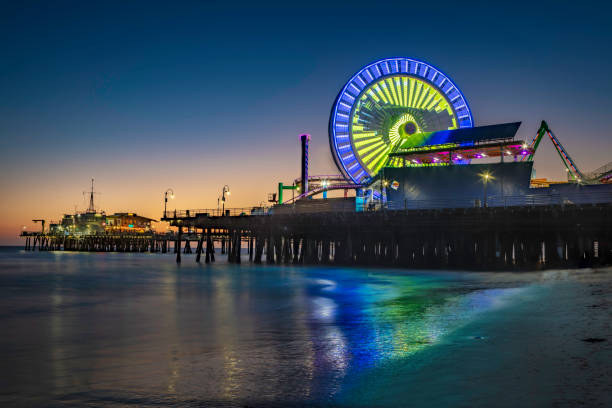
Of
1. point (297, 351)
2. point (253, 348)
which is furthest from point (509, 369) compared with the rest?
point (253, 348)

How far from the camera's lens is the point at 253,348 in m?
11.3

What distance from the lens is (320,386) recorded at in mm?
8008

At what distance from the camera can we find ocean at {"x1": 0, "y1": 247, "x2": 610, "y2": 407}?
7.59m

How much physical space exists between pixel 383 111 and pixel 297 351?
160 ft

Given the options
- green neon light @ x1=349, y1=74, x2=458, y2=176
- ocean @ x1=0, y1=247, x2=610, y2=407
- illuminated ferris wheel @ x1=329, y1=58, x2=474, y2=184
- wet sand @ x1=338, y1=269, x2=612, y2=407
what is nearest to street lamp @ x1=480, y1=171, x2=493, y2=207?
illuminated ferris wheel @ x1=329, y1=58, x2=474, y2=184

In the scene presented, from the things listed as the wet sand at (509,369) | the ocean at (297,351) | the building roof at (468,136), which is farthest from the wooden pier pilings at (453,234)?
the wet sand at (509,369)

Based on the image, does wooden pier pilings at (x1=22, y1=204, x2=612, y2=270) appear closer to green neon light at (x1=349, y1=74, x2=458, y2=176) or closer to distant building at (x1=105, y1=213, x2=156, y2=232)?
green neon light at (x1=349, y1=74, x2=458, y2=176)

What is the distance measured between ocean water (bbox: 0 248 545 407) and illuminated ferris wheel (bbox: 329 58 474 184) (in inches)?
1319

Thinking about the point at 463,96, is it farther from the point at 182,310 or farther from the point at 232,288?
the point at 182,310

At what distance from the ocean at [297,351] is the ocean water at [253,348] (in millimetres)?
34

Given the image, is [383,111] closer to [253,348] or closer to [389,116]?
[389,116]

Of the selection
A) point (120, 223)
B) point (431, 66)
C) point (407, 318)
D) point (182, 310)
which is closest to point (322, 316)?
point (407, 318)

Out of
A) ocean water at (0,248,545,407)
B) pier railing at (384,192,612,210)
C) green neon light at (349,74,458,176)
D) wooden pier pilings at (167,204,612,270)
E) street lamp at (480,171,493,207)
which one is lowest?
ocean water at (0,248,545,407)

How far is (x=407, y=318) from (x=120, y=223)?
5443 inches
